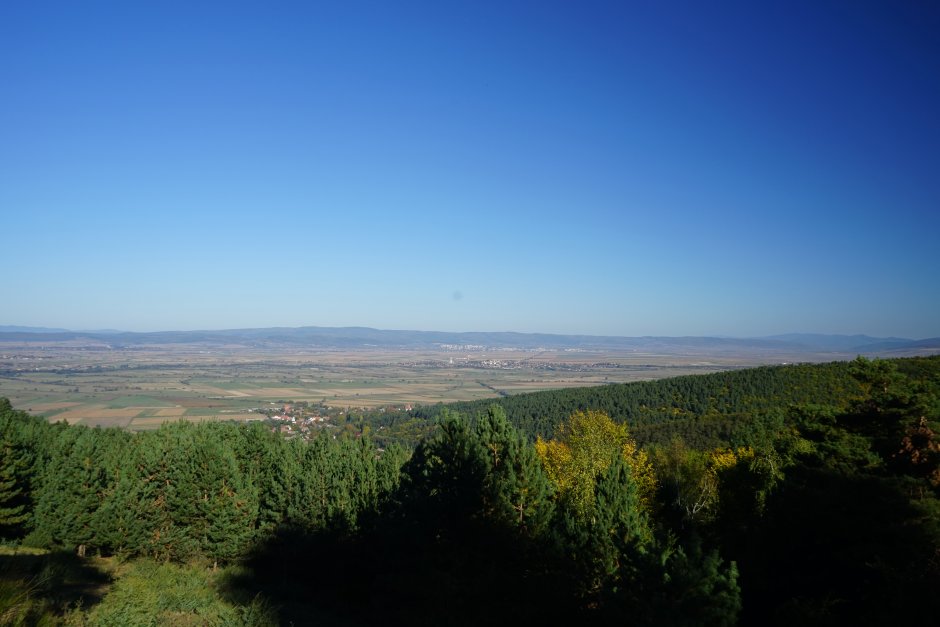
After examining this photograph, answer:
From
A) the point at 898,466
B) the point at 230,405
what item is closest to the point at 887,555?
the point at 898,466

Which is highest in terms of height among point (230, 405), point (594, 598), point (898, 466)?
point (898, 466)

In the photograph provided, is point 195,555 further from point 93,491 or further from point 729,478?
point 729,478

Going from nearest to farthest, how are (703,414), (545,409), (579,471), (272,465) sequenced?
(579,471), (272,465), (703,414), (545,409)

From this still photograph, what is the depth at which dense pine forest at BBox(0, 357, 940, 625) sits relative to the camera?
473 inches

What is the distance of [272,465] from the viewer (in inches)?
1208

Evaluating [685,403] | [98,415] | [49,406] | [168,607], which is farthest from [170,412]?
[168,607]

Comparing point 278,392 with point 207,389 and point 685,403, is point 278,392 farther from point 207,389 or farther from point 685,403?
point 685,403

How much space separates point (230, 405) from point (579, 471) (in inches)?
3712

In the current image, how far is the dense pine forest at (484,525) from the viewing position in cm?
1200

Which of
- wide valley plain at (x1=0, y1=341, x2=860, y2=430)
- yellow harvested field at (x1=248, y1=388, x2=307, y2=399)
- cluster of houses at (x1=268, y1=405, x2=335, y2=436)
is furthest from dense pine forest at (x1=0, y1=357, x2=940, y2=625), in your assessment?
yellow harvested field at (x1=248, y1=388, x2=307, y2=399)

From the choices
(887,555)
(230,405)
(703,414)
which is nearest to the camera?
(887,555)

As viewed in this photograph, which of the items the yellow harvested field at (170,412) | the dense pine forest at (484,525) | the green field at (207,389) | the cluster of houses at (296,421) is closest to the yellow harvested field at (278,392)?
the green field at (207,389)

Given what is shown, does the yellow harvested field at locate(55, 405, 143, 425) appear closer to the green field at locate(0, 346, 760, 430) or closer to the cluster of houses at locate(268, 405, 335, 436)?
the green field at locate(0, 346, 760, 430)

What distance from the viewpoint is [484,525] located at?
16969 millimetres
